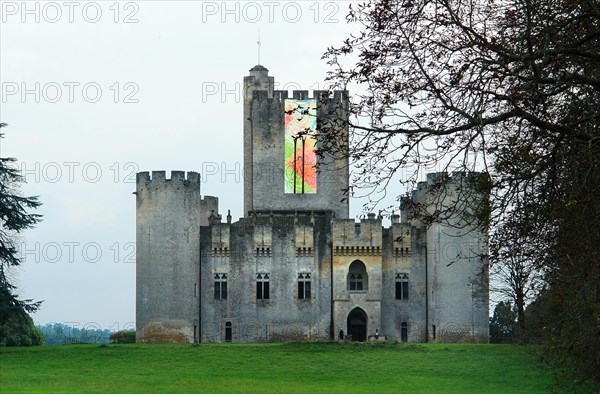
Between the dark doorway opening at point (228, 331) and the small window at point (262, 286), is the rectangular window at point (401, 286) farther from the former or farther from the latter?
the dark doorway opening at point (228, 331)

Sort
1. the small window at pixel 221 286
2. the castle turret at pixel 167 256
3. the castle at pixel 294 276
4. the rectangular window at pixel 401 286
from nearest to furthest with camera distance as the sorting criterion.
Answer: the castle turret at pixel 167 256, the castle at pixel 294 276, the small window at pixel 221 286, the rectangular window at pixel 401 286

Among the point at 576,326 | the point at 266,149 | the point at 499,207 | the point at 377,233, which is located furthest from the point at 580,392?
the point at 266,149

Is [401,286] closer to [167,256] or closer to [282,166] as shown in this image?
[282,166]

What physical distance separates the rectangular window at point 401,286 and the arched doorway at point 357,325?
215cm

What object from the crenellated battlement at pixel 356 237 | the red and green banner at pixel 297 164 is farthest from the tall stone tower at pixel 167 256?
the crenellated battlement at pixel 356 237

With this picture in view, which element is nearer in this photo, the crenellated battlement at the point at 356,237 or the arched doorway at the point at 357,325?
the crenellated battlement at the point at 356,237

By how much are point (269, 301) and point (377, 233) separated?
6548 millimetres

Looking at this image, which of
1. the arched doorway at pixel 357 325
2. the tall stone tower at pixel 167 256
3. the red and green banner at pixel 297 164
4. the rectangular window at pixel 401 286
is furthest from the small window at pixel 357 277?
the tall stone tower at pixel 167 256

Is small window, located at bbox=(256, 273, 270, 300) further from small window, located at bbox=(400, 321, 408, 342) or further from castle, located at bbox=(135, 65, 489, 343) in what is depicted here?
small window, located at bbox=(400, 321, 408, 342)

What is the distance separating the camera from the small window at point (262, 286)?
64.3m

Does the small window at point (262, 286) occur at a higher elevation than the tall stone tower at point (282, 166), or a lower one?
lower

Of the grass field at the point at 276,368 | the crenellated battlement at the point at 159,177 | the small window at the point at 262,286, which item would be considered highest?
the crenellated battlement at the point at 159,177

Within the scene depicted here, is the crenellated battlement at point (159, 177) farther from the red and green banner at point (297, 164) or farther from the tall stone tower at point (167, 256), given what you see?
the red and green banner at point (297, 164)

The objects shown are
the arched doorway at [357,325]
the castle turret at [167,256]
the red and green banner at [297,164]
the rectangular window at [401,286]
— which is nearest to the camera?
the castle turret at [167,256]
